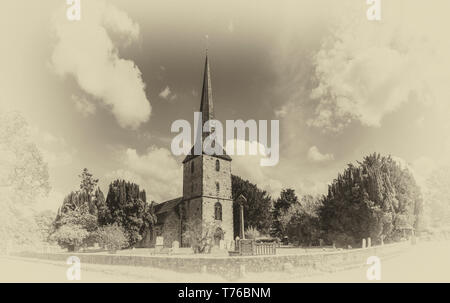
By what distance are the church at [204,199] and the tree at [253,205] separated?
6.36 m

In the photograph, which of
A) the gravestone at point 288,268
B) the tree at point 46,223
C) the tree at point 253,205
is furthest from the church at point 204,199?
the gravestone at point 288,268

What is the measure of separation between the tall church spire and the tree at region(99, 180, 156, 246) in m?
10.5

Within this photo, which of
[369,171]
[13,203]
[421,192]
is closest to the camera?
[13,203]

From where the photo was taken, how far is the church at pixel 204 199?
30.4 metres

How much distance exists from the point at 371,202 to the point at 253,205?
17.4m

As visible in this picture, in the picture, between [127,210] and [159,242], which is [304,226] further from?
[127,210]

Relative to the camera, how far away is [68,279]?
50.4 feet

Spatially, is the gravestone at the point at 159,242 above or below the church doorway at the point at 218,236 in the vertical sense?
below

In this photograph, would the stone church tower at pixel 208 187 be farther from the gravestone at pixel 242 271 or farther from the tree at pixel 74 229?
the gravestone at pixel 242 271

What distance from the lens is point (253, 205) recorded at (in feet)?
126
